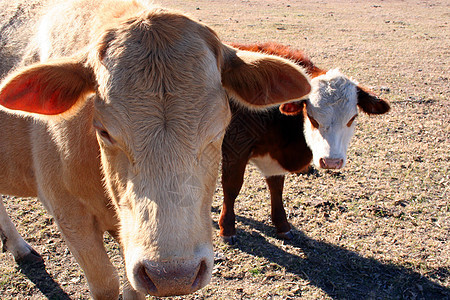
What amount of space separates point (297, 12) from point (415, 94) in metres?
14.1

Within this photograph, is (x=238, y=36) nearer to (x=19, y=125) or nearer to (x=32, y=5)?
(x=32, y=5)

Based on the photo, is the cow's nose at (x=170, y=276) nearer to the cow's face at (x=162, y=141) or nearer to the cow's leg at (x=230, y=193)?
the cow's face at (x=162, y=141)

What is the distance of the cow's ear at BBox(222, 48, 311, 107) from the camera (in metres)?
2.17

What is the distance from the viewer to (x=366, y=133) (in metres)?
6.32

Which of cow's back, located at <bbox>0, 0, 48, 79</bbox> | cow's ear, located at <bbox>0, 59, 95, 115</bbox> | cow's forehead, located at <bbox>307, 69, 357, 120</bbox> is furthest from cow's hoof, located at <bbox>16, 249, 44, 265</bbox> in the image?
cow's forehead, located at <bbox>307, 69, 357, 120</bbox>

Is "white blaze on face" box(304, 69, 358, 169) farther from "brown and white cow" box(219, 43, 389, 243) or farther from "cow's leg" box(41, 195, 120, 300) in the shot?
"cow's leg" box(41, 195, 120, 300)

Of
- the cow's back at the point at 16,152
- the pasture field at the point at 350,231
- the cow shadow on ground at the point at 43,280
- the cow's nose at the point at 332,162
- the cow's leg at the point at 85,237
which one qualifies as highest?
the cow's back at the point at 16,152

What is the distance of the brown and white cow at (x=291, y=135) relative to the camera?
3951 mm

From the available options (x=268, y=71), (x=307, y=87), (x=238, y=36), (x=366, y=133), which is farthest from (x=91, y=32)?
(x=238, y=36)

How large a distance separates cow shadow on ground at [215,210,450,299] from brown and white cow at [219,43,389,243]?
0.23m

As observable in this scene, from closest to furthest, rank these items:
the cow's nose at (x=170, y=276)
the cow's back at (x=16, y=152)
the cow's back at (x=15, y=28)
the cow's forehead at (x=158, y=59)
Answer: the cow's nose at (x=170, y=276)
the cow's forehead at (x=158, y=59)
the cow's back at (x=16, y=152)
the cow's back at (x=15, y=28)

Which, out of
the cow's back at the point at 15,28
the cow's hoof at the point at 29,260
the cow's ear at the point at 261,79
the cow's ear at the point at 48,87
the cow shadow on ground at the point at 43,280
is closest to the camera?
the cow's ear at the point at 48,87

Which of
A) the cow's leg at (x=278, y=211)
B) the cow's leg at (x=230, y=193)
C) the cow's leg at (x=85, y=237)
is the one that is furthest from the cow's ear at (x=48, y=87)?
the cow's leg at (x=278, y=211)

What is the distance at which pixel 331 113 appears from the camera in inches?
156
